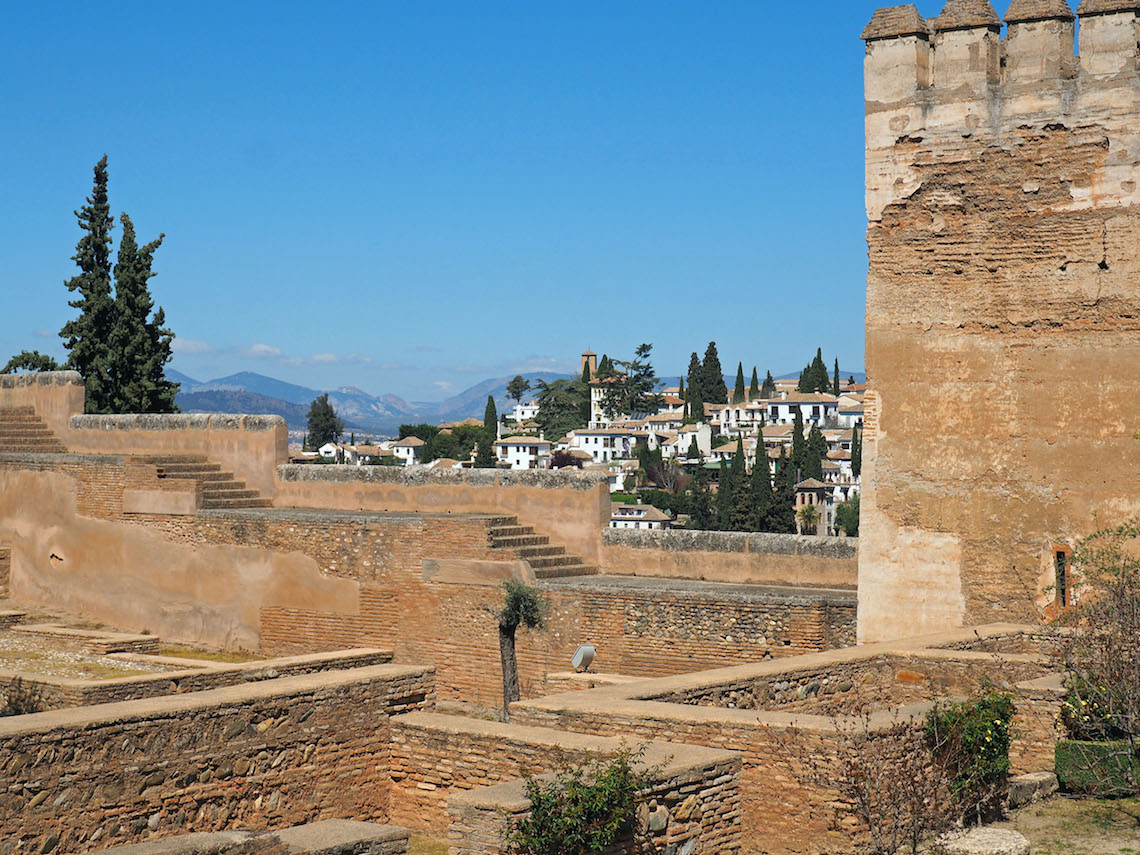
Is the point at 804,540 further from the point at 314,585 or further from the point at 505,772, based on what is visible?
the point at 505,772

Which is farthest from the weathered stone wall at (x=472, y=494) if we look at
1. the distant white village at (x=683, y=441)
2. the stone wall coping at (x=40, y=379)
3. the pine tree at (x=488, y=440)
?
the pine tree at (x=488, y=440)

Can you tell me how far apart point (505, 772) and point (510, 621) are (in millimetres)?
5727

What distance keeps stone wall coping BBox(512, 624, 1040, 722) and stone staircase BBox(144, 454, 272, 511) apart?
8766 millimetres

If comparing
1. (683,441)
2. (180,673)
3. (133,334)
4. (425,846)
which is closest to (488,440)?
(683,441)

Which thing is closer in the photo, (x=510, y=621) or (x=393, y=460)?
(x=510, y=621)

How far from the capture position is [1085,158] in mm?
11406

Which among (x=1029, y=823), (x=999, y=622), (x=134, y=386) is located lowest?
(x=1029, y=823)

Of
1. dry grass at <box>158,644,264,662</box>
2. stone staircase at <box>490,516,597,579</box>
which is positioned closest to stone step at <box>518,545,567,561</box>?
stone staircase at <box>490,516,597,579</box>

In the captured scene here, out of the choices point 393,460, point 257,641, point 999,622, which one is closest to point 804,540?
point 999,622

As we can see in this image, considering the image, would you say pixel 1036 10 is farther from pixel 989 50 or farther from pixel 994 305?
pixel 994 305

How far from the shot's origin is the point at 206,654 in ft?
53.2

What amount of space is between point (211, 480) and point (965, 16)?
408 inches

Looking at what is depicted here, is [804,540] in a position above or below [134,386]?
below

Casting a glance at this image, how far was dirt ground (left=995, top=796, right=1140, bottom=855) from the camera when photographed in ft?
24.4
